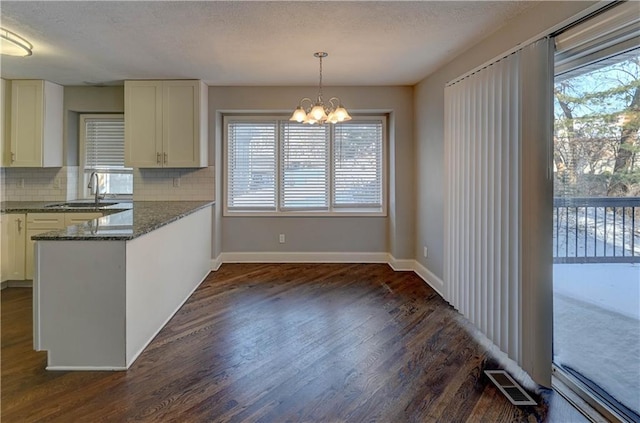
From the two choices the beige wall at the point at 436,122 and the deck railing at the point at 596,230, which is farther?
the beige wall at the point at 436,122

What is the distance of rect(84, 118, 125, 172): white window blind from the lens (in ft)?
16.8

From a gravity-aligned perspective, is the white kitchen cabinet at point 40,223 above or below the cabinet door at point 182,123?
below

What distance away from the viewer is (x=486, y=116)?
9.25 ft

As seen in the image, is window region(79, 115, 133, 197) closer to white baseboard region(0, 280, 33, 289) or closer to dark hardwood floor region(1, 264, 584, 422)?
white baseboard region(0, 280, 33, 289)

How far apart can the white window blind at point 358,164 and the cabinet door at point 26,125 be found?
378 cm

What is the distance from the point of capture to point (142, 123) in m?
4.62

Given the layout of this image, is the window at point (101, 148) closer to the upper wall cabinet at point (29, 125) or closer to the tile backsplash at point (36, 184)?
the tile backsplash at point (36, 184)

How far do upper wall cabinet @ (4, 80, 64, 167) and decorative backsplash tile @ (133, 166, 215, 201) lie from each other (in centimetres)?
107

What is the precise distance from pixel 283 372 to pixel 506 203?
188 centimetres

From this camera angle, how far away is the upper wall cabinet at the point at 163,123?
461cm

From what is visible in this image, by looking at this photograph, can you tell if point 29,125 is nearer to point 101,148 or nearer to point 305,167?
point 101,148

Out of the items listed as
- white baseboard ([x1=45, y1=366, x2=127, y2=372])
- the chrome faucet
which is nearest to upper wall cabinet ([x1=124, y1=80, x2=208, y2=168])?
the chrome faucet

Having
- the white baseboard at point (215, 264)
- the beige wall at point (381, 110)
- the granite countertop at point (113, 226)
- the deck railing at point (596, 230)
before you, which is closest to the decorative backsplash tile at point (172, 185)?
the beige wall at point (381, 110)

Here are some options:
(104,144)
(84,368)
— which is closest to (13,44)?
(104,144)
